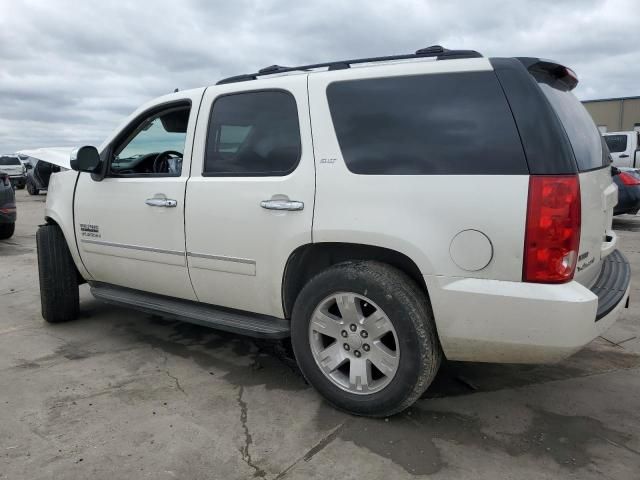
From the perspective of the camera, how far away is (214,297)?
349 centimetres

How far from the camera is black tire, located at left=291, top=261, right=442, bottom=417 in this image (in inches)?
104

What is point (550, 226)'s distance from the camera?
2357mm

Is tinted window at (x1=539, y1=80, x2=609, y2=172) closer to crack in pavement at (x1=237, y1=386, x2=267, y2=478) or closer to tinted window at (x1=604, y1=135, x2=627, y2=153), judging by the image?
crack in pavement at (x1=237, y1=386, x2=267, y2=478)

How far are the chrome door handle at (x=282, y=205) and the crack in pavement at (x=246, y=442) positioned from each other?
3.78 feet

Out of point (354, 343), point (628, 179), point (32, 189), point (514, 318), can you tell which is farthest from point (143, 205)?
point (32, 189)

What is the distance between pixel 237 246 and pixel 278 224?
35 cm

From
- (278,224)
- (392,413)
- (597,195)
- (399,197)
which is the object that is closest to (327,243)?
(278,224)

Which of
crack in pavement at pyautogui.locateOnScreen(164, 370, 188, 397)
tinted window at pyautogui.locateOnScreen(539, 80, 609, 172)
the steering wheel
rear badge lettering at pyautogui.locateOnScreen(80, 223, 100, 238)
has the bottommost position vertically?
crack in pavement at pyautogui.locateOnScreen(164, 370, 188, 397)

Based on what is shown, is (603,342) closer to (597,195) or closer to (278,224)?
(597,195)

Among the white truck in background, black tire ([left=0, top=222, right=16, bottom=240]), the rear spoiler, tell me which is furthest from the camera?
the white truck in background

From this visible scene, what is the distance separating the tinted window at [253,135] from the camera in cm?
310

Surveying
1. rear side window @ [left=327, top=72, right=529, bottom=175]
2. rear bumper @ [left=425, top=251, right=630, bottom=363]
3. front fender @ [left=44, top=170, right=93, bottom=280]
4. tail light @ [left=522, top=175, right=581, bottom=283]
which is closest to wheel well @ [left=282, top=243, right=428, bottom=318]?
rear bumper @ [left=425, top=251, right=630, bottom=363]

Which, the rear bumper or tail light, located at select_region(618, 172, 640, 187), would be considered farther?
tail light, located at select_region(618, 172, 640, 187)

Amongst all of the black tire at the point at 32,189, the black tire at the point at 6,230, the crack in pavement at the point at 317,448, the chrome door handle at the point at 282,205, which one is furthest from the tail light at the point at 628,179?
the black tire at the point at 32,189
